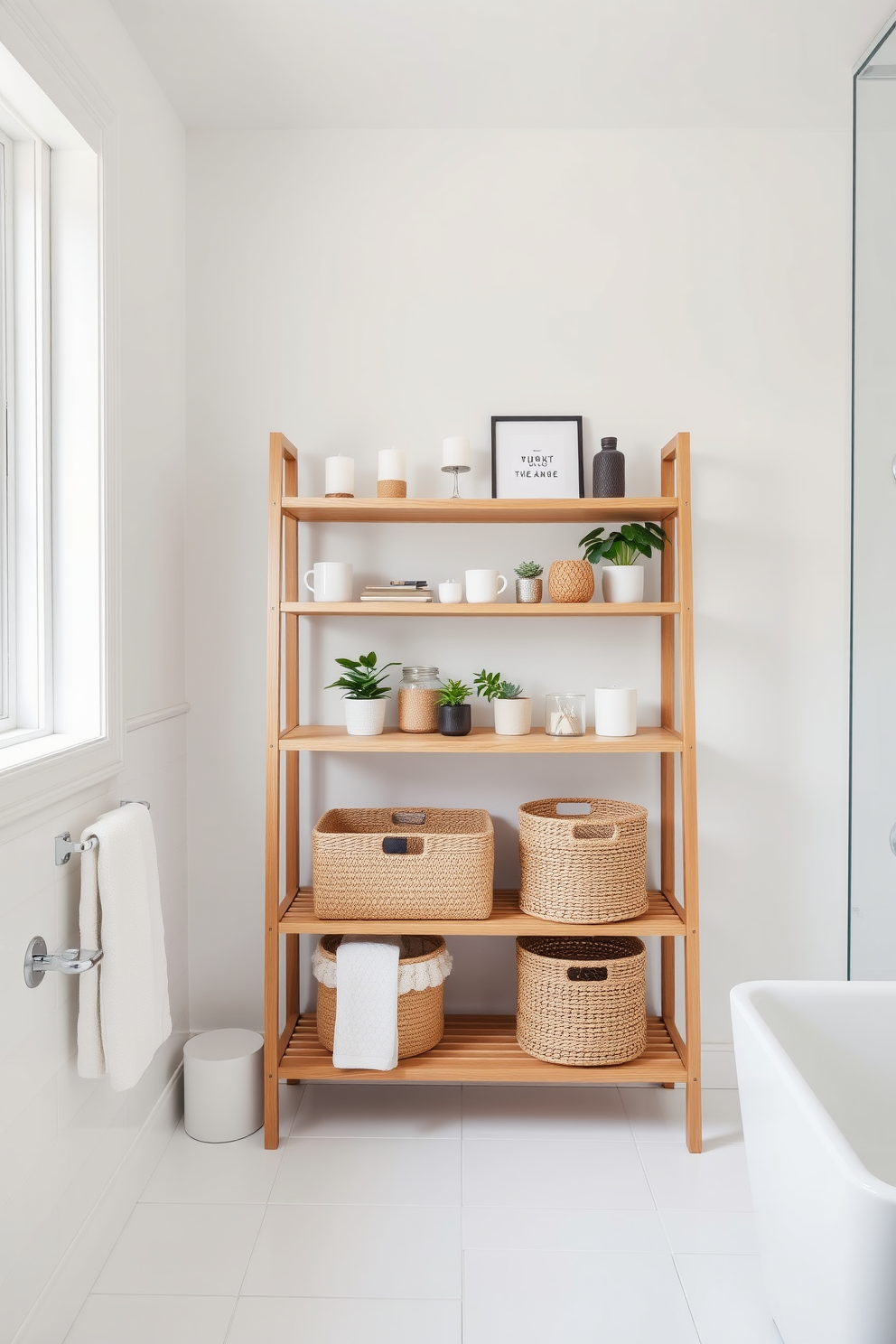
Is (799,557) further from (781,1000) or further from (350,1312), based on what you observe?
(350,1312)

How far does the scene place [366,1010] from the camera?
2.02m

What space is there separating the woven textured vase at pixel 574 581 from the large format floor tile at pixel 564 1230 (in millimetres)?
1298

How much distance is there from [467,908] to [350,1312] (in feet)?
2.56

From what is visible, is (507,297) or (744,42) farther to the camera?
(507,297)

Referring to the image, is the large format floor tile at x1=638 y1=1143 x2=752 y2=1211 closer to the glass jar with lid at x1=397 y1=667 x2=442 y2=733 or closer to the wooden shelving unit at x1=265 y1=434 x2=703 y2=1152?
the wooden shelving unit at x1=265 y1=434 x2=703 y2=1152

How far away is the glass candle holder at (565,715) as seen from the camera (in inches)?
83.1

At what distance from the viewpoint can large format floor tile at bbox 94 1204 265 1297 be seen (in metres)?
1.60

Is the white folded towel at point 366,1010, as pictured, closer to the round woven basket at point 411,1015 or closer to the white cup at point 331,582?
the round woven basket at point 411,1015

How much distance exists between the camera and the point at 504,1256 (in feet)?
5.50

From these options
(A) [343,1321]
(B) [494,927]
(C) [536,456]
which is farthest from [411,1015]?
(C) [536,456]

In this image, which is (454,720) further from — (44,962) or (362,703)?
(44,962)

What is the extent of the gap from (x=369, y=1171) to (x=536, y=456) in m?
1.72

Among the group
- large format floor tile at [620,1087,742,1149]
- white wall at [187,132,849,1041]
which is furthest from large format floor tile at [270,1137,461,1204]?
white wall at [187,132,849,1041]

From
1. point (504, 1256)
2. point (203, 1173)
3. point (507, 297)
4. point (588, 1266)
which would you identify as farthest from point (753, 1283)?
point (507, 297)
